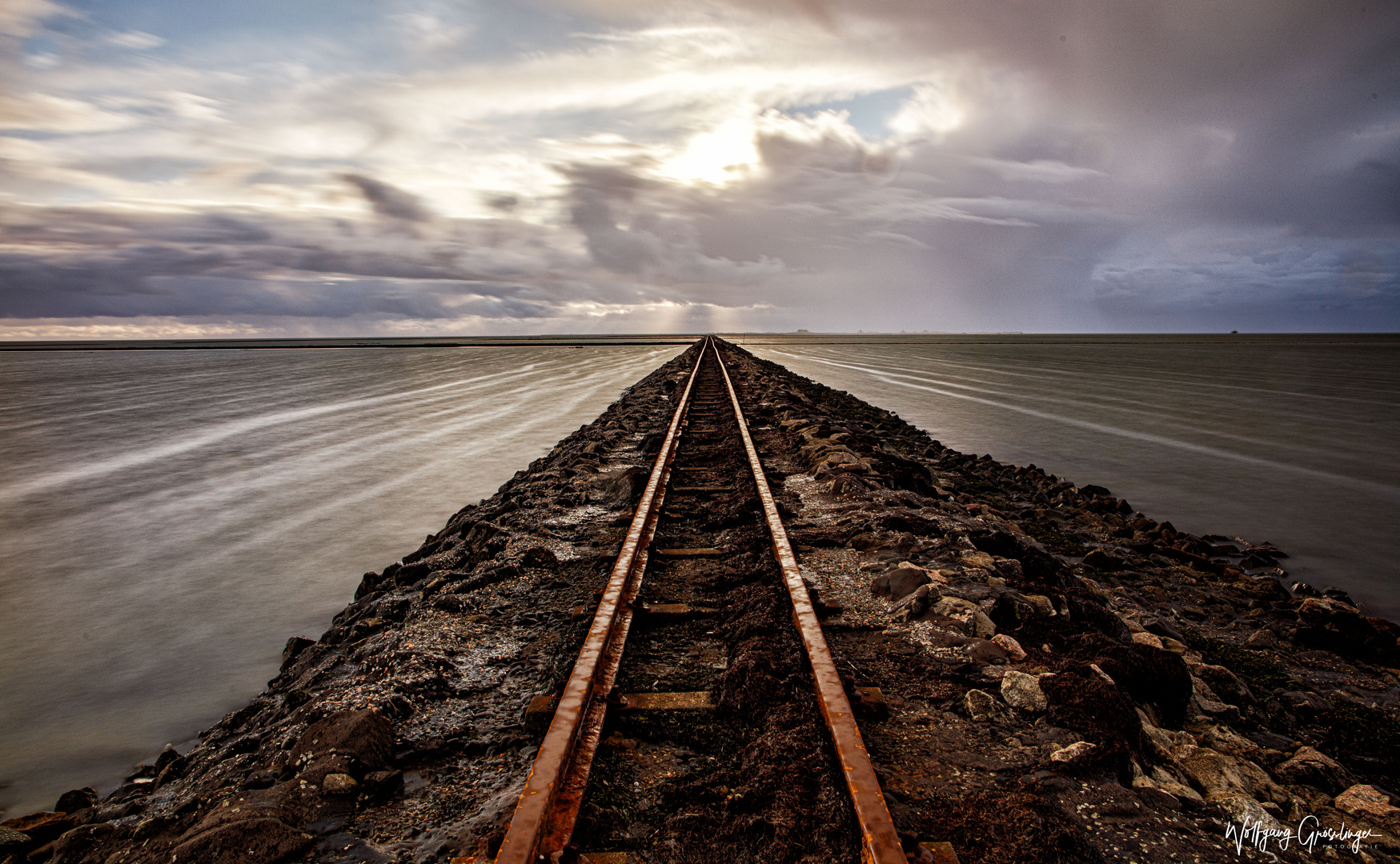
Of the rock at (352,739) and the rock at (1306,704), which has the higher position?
the rock at (352,739)

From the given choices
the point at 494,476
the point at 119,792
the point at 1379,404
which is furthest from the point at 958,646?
the point at 1379,404

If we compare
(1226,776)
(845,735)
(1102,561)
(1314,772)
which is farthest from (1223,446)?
(845,735)

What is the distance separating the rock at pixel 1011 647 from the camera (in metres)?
3.24

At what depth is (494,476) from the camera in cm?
1086

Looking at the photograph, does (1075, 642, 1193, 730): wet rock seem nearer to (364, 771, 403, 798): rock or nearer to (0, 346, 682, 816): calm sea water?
(364, 771, 403, 798): rock

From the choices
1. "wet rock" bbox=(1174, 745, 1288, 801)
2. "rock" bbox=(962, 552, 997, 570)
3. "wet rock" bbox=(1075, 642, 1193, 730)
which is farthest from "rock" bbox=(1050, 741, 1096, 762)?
"rock" bbox=(962, 552, 997, 570)

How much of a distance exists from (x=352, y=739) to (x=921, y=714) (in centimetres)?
231

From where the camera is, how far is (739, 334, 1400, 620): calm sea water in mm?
7969

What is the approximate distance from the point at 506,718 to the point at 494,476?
8388 mm

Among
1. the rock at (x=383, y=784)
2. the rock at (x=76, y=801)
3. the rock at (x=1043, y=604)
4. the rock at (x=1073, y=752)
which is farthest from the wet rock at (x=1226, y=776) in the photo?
the rock at (x=76, y=801)

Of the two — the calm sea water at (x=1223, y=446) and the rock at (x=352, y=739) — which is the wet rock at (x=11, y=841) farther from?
the calm sea water at (x=1223, y=446)

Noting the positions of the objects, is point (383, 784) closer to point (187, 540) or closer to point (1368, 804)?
point (1368, 804)

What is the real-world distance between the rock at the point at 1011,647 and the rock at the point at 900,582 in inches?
26.0

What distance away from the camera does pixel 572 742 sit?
91.6 inches
